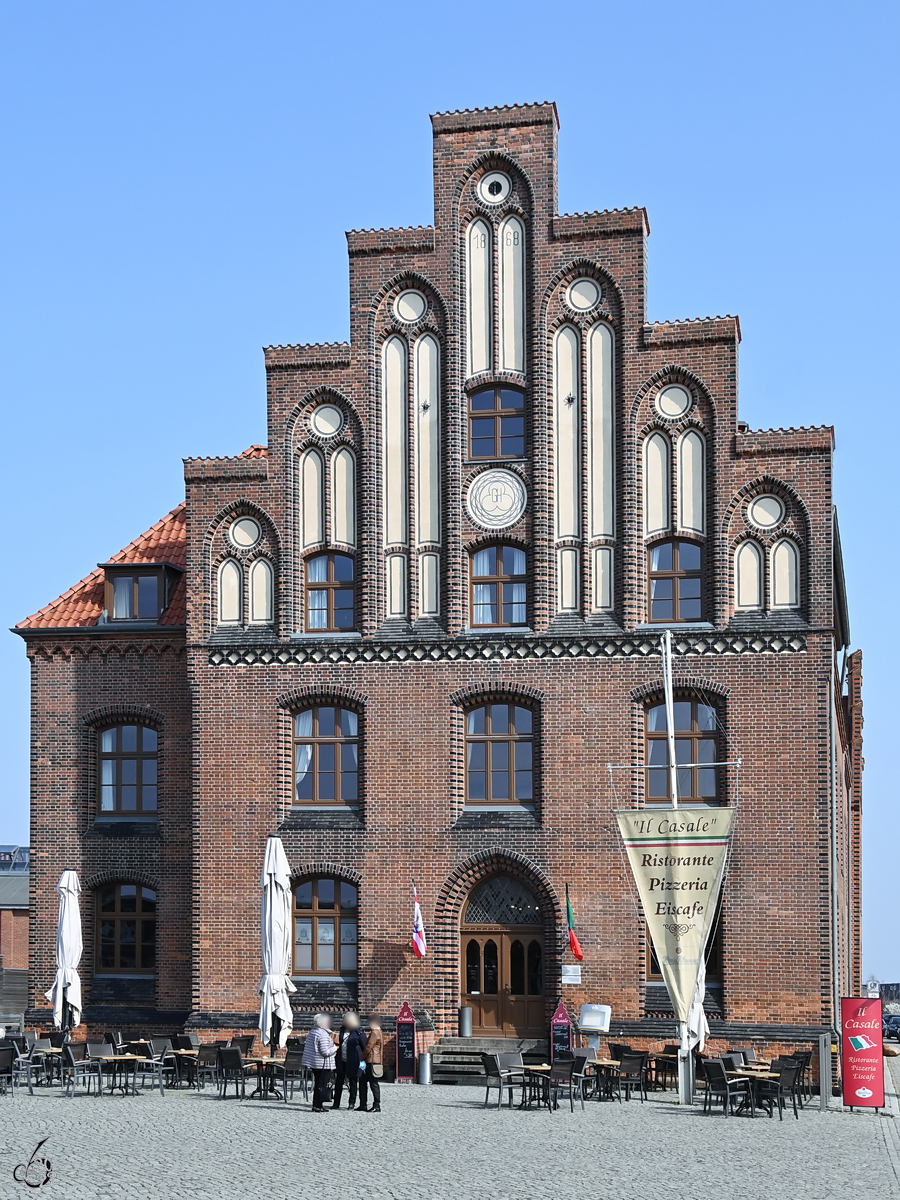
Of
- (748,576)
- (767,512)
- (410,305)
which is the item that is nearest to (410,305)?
(410,305)

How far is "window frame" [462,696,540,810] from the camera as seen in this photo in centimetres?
3114

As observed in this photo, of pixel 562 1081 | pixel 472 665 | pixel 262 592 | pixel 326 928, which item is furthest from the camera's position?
pixel 262 592

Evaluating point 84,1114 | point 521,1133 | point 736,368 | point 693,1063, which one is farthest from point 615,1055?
point 736,368

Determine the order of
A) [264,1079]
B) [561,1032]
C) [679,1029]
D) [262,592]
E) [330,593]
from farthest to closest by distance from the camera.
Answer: [262,592], [330,593], [561,1032], [264,1079], [679,1029]

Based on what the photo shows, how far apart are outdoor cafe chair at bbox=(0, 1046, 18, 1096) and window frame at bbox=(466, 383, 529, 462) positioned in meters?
12.9

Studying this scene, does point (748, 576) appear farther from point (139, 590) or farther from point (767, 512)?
point (139, 590)

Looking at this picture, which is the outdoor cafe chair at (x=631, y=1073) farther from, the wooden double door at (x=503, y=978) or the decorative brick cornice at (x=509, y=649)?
the decorative brick cornice at (x=509, y=649)

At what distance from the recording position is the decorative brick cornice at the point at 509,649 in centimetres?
3027

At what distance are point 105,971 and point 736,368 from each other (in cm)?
1618

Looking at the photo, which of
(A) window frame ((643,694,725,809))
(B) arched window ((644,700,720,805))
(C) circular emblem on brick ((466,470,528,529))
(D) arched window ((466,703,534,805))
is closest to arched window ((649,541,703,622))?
(A) window frame ((643,694,725,809))

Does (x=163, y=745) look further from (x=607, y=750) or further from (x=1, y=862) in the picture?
(x=1, y=862)

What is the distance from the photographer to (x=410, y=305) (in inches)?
Answer: 1292

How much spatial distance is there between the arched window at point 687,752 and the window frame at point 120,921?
9792 millimetres

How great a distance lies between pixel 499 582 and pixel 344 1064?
9797 millimetres
